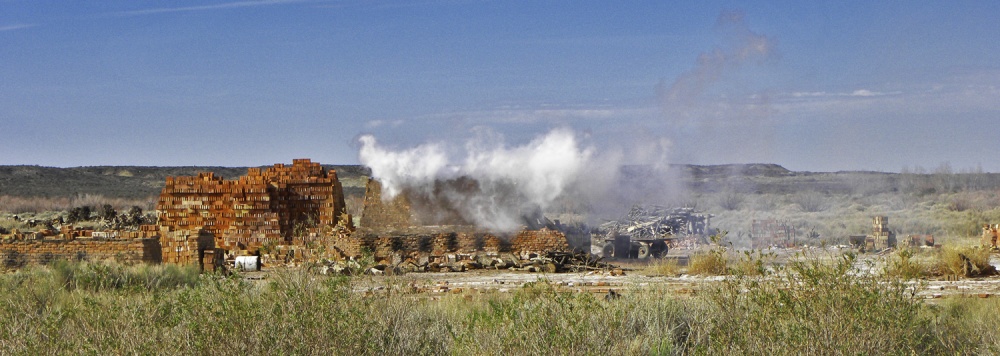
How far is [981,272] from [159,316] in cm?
1443

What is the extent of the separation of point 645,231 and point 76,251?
17758 mm

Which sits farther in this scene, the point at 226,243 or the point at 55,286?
the point at 226,243

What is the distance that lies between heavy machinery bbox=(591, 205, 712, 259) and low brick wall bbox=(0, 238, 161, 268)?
11310mm

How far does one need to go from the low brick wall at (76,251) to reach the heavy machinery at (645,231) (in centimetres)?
1131

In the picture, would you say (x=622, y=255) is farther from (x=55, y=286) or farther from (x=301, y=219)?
(x=55, y=286)

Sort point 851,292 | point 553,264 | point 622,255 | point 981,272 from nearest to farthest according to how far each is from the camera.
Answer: point 851,292 < point 981,272 < point 553,264 < point 622,255

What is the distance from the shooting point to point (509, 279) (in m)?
19.2

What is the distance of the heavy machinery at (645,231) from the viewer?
28.0 m

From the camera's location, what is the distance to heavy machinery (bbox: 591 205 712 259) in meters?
28.0

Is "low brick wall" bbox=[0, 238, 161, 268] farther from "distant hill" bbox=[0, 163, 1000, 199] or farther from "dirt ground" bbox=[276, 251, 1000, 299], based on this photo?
"distant hill" bbox=[0, 163, 1000, 199]

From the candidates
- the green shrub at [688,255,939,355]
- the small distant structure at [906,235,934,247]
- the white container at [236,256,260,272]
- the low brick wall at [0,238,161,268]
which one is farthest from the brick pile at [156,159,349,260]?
the green shrub at [688,255,939,355]

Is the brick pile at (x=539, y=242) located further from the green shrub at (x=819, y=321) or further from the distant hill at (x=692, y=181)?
the distant hill at (x=692, y=181)

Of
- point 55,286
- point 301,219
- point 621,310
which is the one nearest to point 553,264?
point 301,219

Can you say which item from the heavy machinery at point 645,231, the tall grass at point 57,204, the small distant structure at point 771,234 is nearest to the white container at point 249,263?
the heavy machinery at point 645,231
